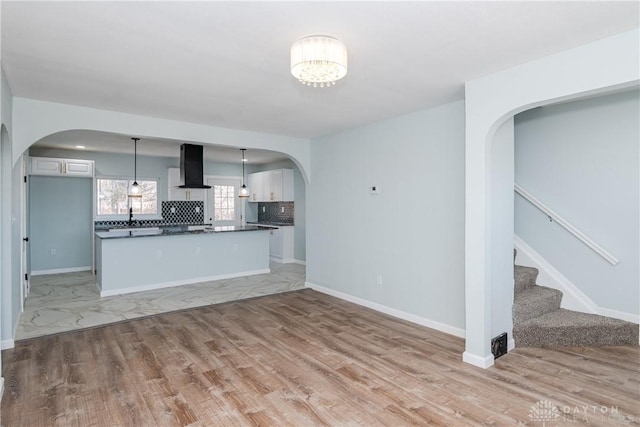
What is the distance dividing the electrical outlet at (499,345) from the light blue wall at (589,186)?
1.32 metres

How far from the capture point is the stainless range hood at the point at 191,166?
20.5ft

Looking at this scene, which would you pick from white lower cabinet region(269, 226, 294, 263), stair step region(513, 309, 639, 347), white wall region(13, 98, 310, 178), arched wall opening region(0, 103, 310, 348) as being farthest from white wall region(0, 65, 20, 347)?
white lower cabinet region(269, 226, 294, 263)

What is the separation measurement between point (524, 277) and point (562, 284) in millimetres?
413

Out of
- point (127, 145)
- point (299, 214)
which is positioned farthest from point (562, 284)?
point (127, 145)

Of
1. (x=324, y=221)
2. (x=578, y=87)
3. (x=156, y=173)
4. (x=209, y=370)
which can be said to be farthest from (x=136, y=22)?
(x=156, y=173)

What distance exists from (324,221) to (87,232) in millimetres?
5276

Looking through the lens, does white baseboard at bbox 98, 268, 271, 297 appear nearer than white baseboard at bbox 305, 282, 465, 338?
No

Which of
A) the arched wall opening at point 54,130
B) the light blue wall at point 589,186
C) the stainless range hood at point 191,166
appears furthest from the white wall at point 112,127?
the light blue wall at point 589,186

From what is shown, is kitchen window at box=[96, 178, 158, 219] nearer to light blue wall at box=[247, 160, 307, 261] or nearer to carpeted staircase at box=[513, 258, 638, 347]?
light blue wall at box=[247, 160, 307, 261]

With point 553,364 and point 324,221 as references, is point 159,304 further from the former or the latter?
point 553,364

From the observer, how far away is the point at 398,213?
4316 millimetres

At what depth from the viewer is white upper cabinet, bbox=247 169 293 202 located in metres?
8.38

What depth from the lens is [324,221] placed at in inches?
218

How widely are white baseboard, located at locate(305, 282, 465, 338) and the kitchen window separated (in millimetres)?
4620
